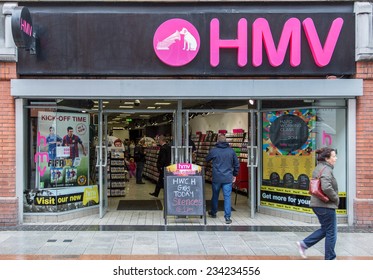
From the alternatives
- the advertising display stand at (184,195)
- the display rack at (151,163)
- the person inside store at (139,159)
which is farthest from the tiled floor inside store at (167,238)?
the display rack at (151,163)

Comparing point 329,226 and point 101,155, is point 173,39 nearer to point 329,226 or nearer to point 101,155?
point 101,155

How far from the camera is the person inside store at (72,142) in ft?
31.5

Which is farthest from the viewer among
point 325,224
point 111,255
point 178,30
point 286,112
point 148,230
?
point 286,112

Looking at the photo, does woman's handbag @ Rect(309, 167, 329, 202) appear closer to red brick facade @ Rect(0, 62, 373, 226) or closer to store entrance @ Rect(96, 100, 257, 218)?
red brick facade @ Rect(0, 62, 373, 226)

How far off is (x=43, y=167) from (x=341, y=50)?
6.62m

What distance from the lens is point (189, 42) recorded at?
355 inches

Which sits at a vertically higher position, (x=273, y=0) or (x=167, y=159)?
(x=273, y=0)

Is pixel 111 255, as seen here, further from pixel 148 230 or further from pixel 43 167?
pixel 43 167

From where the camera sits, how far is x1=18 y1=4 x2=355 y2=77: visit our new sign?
8.97m

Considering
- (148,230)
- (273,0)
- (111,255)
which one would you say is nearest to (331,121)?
(273,0)

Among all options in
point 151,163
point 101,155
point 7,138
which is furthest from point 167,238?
point 151,163

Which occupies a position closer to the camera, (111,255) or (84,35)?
(111,255)

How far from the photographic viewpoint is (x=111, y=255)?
6.70 m

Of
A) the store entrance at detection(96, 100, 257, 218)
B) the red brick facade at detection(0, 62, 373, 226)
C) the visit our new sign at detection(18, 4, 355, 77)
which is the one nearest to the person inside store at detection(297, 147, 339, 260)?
the red brick facade at detection(0, 62, 373, 226)
